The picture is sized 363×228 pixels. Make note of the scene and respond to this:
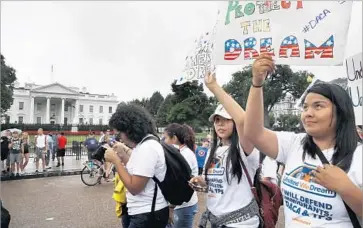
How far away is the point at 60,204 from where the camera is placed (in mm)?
7594

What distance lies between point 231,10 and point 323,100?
0.86m

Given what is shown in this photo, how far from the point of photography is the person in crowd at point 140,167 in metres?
2.43

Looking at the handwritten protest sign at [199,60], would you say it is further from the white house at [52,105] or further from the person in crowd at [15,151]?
the white house at [52,105]

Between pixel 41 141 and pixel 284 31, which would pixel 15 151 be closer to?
pixel 41 141

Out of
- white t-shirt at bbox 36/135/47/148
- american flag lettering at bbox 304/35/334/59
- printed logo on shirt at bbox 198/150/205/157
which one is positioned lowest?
printed logo on shirt at bbox 198/150/205/157

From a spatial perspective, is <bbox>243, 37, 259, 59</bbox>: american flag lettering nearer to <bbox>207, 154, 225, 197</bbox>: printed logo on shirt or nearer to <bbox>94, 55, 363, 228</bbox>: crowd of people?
<bbox>94, 55, 363, 228</bbox>: crowd of people

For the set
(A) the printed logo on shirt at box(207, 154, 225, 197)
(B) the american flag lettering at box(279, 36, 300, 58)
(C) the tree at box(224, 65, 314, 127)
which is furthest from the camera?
(C) the tree at box(224, 65, 314, 127)

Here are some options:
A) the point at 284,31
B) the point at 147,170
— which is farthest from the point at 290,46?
the point at 147,170

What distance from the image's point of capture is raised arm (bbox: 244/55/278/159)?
1.72 m

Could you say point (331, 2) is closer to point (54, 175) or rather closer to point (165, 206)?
point (165, 206)

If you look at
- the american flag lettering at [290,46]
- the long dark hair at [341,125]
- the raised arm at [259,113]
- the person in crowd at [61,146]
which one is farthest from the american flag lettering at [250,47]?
the person in crowd at [61,146]

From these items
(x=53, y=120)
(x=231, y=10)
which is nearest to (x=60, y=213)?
(x=231, y=10)

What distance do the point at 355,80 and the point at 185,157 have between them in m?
2.21

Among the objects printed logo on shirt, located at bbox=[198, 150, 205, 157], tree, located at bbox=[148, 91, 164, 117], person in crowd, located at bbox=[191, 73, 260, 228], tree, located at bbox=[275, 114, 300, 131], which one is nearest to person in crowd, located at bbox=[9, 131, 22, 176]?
printed logo on shirt, located at bbox=[198, 150, 205, 157]
